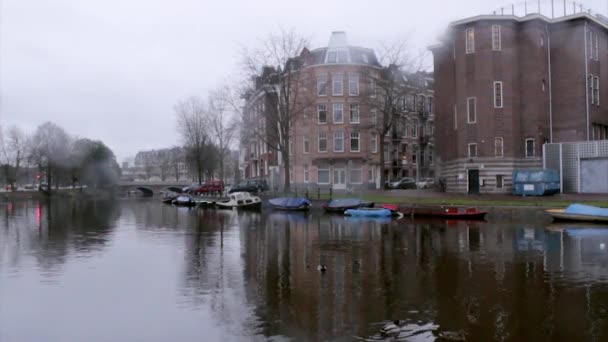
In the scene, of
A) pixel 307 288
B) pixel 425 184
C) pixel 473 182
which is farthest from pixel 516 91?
pixel 307 288

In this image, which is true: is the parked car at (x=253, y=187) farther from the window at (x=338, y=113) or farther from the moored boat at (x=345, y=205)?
the moored boat at (x=345, y=205)

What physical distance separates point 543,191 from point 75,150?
8085 centimetres

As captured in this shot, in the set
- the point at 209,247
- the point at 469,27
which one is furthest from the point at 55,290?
the point at 469,27

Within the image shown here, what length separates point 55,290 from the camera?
1456 cm

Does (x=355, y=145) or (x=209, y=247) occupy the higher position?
(x=355, y=145)

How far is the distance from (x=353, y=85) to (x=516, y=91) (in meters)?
20.7

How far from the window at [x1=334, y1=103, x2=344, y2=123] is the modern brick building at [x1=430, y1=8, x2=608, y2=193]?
16137 mm

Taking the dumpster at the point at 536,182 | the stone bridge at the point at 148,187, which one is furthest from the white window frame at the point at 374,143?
the stone bridge at the point at 148,187

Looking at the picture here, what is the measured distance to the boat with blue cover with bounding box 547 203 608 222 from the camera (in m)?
31.6

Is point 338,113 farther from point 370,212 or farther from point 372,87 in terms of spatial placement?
point 370,212

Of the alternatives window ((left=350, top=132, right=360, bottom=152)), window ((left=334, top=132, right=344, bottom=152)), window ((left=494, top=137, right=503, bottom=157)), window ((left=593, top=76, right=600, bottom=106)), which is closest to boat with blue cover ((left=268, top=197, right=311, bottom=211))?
window ((left=334, top=132, right=344, bottom=152))

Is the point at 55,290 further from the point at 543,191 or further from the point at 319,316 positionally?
the point at 543,191

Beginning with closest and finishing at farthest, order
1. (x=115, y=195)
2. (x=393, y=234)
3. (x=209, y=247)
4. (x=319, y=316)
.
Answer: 1. (x=319, y=316)
2. (x=209, y=247)
3. (x=393, y=234)
4. (x=115, y=195)

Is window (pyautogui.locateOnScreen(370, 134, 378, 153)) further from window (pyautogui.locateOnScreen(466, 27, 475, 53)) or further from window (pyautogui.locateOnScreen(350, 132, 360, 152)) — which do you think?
window (pyautogui.locateOnScreen(466, 27, 475, 53))
